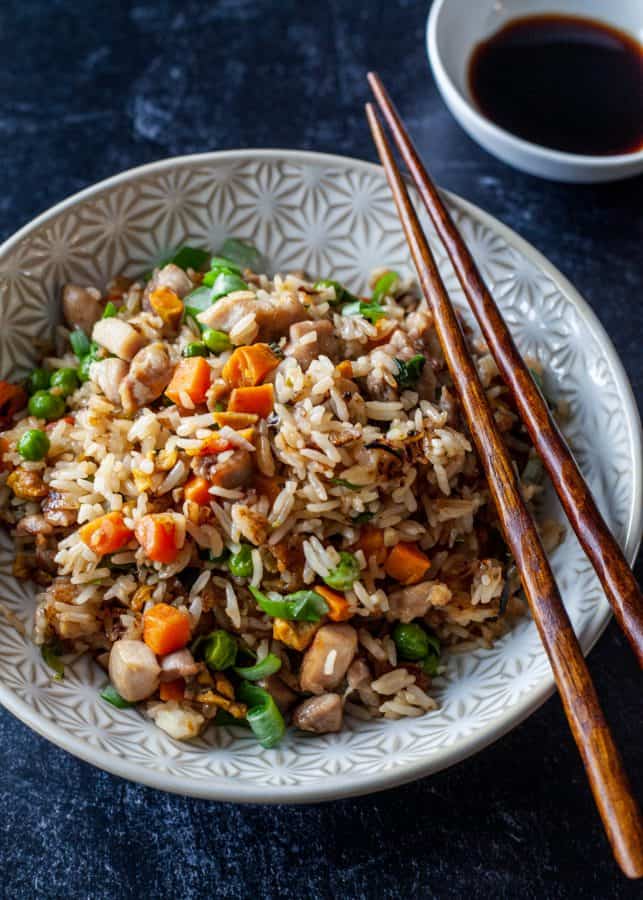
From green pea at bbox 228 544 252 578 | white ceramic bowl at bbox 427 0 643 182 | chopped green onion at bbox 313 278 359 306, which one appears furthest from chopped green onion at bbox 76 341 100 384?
white ceramic bowl at bbox 427 0 643 182

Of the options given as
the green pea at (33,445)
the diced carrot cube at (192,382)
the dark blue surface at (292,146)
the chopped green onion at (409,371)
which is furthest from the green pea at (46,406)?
the chopped green onion at (409,371)

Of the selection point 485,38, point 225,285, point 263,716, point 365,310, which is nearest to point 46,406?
point 225,285

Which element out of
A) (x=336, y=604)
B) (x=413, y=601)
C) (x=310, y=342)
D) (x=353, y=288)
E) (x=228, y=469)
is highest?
(x=310, y=342)

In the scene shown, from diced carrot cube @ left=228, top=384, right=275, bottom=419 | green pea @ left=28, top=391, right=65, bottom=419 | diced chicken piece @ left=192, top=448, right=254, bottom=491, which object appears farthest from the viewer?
green pea @ left=28, top=391, right=65, bottom=419

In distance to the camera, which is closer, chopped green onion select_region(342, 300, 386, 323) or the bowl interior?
chopped green onion select_region(342, 300, 386, 323)

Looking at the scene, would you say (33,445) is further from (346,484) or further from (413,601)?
(413,601)

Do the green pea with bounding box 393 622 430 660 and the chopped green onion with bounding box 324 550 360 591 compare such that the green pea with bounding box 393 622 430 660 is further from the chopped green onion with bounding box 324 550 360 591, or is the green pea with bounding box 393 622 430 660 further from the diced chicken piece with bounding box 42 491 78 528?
the diced chicken piece with bounding box 42 491 78 528
